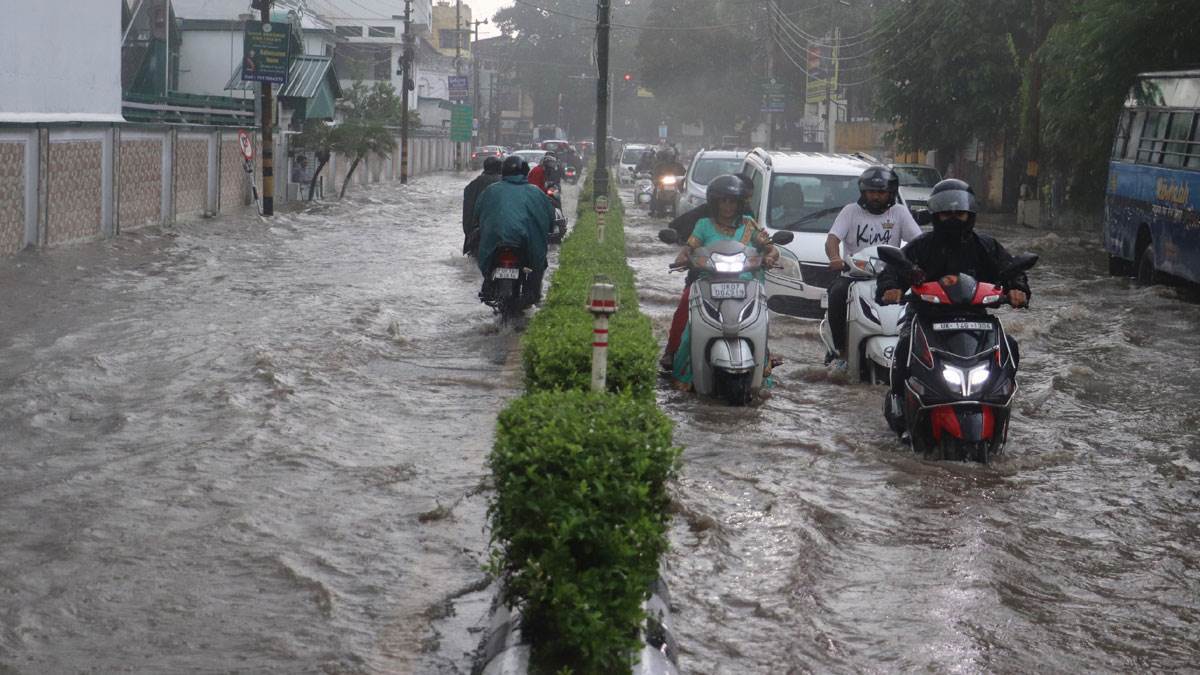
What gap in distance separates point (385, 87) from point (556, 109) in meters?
67.6

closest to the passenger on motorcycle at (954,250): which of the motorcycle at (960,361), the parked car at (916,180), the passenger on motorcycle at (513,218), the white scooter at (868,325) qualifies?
the motorcycle at (960,361)

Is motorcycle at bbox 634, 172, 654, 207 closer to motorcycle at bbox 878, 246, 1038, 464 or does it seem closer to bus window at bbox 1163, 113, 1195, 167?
bus window at bbox 1163, 113, 1195, 167

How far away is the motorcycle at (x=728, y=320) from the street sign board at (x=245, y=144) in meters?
22.9

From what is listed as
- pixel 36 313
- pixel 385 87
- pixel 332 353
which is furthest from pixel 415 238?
pixel 385 87

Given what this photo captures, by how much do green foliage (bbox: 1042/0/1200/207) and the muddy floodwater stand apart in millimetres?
9941

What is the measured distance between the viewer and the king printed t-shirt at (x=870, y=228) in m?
10.9

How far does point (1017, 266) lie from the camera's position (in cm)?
855

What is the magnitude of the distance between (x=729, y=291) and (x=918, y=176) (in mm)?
21860

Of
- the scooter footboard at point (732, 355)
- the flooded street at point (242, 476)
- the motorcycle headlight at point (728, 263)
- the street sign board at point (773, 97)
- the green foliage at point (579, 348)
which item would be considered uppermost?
the street sign board at point (773, 97)

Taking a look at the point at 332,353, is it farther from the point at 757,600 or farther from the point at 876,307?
the point at 757,600

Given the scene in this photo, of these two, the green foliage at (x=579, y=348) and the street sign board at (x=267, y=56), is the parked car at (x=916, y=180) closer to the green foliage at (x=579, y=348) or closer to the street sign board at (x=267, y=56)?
the street sign board at (x=267, y=56)

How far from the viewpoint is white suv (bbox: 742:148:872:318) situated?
14852 mm

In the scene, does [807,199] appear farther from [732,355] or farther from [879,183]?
[732,355]

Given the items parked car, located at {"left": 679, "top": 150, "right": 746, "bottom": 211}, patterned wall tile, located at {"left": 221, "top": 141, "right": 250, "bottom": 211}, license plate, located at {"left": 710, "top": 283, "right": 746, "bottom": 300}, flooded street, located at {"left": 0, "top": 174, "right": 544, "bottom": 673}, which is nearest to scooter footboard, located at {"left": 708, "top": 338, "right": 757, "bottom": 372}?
license plate, located at {"left": 710, "top": 283, "right": 746, "bottom": 300}
